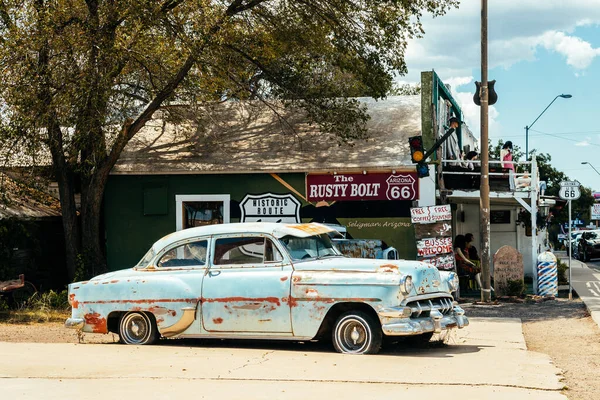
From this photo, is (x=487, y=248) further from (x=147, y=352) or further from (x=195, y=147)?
(x=147, y=352)

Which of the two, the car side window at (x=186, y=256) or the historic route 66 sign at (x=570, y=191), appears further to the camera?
the historic route 66 sign at (x=570, y=191)

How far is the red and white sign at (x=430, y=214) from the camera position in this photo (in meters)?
17.4

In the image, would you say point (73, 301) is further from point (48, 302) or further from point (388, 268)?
point (48, 302)

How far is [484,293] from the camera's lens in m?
17.3

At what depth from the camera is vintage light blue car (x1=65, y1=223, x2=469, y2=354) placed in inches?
376

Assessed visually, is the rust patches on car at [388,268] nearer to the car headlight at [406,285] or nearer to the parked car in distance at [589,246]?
Result: the car headlight at [406,285]

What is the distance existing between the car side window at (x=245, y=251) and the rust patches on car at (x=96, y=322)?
1.83 meters

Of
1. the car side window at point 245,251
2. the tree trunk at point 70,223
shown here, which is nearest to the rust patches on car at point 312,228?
the car side window at point 245,251

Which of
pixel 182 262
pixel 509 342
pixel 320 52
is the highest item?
pixel 320 52

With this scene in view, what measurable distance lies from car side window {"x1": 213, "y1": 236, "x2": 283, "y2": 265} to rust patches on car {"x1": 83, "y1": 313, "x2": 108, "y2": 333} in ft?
6.00

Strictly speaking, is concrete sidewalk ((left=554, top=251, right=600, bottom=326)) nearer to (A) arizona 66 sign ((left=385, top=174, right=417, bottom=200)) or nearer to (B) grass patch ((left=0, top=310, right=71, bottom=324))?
(A) arizona 66 sign ((left=385, top=174, right=417, bottom=200))

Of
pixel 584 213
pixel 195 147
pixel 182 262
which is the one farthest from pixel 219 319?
pixel 584 213

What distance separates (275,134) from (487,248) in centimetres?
627

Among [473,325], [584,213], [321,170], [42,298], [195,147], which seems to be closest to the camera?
[473,325]
